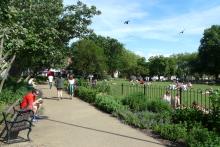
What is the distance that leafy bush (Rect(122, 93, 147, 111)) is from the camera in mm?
18453

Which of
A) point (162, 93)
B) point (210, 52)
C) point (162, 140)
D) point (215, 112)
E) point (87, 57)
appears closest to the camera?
point (162, 140)

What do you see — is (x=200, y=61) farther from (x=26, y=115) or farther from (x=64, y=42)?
(x=26, y=115)

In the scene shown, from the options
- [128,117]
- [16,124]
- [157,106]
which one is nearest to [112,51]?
[157,106]

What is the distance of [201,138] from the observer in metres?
10.8

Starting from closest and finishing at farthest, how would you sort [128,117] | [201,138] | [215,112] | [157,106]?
[201,138] < [215,112] < [128,117] < [157,106]

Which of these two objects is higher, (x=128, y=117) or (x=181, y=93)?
(x=181, y=93)

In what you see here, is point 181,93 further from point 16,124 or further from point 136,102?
point 16,124

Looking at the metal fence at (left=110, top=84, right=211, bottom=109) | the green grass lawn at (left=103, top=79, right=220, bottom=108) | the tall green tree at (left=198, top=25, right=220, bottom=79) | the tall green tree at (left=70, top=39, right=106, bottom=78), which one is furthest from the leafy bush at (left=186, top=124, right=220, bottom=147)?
the tall green tree at (left=198, top=25, right=220, bottom=79)

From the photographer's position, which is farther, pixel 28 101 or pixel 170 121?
pixel 28 101

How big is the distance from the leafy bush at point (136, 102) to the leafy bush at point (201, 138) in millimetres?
6707

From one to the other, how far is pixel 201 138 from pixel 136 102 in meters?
8.54

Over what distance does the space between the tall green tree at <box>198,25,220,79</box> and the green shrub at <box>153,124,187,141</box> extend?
82.8 metres

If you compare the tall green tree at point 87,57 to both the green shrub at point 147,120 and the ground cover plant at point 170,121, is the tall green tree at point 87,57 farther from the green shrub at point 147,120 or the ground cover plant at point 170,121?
the green shrub at point 147,120

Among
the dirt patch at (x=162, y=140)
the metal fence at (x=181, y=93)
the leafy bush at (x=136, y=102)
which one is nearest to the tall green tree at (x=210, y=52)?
the metal fence at (x=181, y=93)
